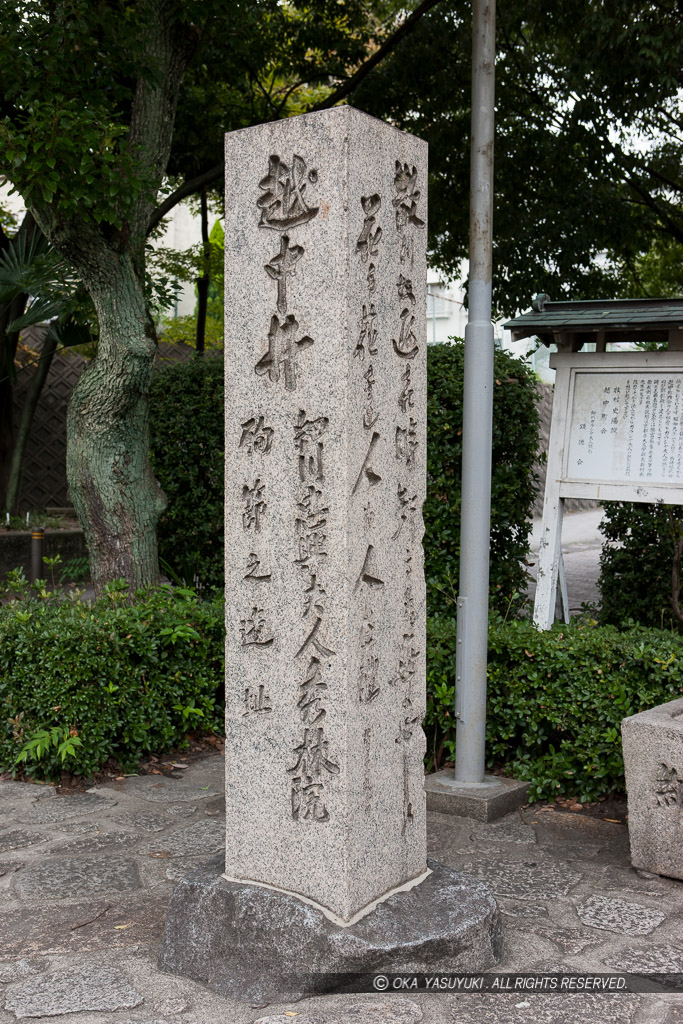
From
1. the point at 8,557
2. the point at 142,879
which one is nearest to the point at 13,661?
the point at 142,879

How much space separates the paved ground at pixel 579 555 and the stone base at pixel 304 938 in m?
4.36

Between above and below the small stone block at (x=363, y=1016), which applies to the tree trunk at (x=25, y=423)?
above

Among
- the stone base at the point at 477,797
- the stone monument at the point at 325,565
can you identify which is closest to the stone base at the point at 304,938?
the stone monument at the point at 325,565

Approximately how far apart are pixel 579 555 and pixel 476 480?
11.0 m

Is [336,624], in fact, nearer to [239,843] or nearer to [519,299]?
[239,843]

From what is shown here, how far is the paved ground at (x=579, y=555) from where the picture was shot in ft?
35.3

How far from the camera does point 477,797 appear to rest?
4.69 meters

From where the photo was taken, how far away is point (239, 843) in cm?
328

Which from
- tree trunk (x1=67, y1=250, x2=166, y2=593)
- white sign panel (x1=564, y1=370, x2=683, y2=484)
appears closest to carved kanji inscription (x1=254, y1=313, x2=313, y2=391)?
white sign panel (x1=564, y1=370, x2=683, y2=484)

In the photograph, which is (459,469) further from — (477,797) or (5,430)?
(5,430)

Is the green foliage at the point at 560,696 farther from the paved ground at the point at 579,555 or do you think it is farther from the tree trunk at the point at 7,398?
the tree trunk at the point at 7,398

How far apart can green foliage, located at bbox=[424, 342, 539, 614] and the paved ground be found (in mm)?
1141

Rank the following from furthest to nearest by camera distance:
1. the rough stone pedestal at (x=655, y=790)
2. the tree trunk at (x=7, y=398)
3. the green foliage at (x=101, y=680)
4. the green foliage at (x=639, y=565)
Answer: the tree trunk at (x=7, y=398), the green foliage at (x=639, y=565), the green foliage at (x=101, y=680), the rough stone pedestal at (x=655, y=790)

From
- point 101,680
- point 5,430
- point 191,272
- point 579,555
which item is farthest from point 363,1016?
point 191,272
